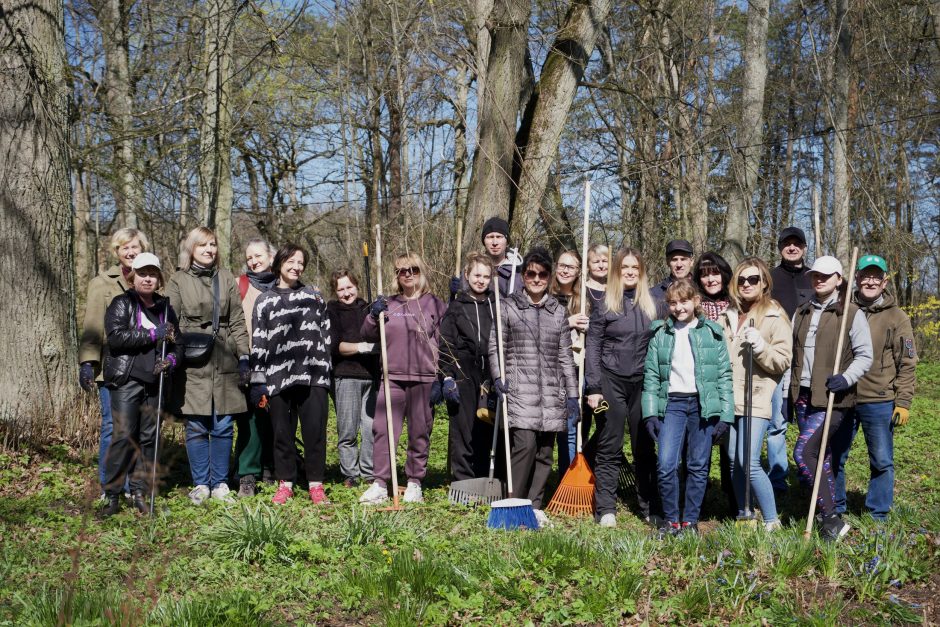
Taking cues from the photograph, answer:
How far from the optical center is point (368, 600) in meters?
4.12

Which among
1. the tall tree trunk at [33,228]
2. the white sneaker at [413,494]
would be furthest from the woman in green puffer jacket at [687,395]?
the tall tree trunk at [33,228]

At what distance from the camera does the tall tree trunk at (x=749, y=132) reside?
1211cm

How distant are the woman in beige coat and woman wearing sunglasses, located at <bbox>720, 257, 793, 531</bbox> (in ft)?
12.2

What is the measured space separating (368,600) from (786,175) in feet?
63.2

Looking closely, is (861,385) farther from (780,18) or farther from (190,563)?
(780,18)

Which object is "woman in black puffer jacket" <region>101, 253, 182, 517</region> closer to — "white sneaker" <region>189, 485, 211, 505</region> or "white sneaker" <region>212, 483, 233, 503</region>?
"white sneaker" <region>189, 485, 211, 505</region>

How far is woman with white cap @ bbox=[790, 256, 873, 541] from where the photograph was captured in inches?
221

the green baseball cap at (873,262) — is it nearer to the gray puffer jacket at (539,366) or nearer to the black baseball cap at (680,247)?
the black baseball cap at (680,247)

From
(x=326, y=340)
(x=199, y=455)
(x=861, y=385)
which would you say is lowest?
(x=199, y=455)

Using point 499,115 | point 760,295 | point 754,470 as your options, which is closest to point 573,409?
point 754,470

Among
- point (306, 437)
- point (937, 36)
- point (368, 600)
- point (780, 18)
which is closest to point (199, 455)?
point (306, 437)

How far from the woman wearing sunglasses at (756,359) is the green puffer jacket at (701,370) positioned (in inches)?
7.2

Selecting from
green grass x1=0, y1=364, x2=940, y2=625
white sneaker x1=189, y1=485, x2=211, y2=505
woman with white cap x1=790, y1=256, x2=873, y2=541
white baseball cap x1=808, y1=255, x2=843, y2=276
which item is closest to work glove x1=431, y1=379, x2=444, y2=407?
green grass x1=0, y1=364, x2=940, y2=625

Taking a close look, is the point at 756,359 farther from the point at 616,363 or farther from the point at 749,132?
the point at 749,132
